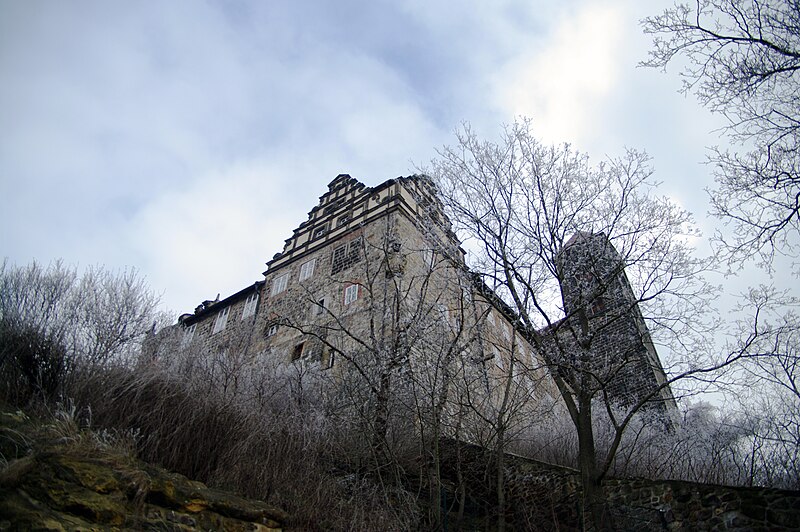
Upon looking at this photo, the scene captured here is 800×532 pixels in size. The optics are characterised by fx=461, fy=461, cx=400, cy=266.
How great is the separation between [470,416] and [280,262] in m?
11.6

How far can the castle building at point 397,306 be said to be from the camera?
7.32 metres

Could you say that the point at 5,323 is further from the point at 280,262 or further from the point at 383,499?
the point at 280,262

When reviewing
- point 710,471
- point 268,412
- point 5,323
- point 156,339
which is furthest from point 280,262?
point 710,471

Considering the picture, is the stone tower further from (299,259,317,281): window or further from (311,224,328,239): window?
(311,224,328,239): window

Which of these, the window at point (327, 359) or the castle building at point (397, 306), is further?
the window at point (327, 359)

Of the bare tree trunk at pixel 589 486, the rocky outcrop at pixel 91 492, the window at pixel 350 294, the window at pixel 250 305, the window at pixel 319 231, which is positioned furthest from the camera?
the window at pixel 250 305

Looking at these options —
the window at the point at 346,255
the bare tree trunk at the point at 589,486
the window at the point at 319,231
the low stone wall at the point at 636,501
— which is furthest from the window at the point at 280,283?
the bare tree trunk at the point at 589,486

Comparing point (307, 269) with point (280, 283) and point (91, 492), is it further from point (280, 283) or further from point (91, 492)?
point (91, 492)

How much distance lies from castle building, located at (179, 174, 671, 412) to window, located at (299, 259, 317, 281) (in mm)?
50

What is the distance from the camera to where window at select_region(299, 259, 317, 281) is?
16156mm

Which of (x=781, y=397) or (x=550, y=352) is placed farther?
(x=781, y=397)

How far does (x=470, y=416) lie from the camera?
8.24 m

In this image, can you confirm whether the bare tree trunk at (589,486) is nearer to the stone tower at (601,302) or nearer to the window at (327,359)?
the stone tower at (601,302)

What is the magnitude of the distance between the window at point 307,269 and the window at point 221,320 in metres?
4.55
